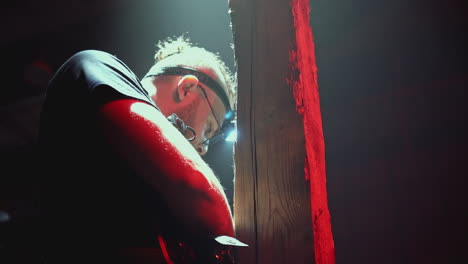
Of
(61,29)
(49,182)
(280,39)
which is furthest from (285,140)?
(61,29)

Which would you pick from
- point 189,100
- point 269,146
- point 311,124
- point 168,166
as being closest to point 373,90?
point 189,100

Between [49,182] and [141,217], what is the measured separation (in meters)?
0.35

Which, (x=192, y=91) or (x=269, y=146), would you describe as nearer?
(x=269, y=146)

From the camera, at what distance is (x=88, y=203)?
857 mm

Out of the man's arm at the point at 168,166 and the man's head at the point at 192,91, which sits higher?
the man's head at the point at 192,91

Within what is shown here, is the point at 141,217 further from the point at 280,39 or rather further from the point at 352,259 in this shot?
the point at 352,259

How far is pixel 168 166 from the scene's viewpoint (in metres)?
0.79

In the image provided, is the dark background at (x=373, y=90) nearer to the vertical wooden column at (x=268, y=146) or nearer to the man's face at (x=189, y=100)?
the man's face at (x=189, y=100)

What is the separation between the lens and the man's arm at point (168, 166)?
78 centimetres

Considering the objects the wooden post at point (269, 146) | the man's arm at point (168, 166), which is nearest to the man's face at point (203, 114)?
the wooden post at point (269, 146)

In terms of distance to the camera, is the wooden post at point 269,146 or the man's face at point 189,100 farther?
the man's face at point 189,100

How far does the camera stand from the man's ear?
1565 mm

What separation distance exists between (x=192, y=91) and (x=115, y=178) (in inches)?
34.2

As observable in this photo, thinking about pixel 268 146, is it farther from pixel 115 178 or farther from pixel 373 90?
pixel 373 90
